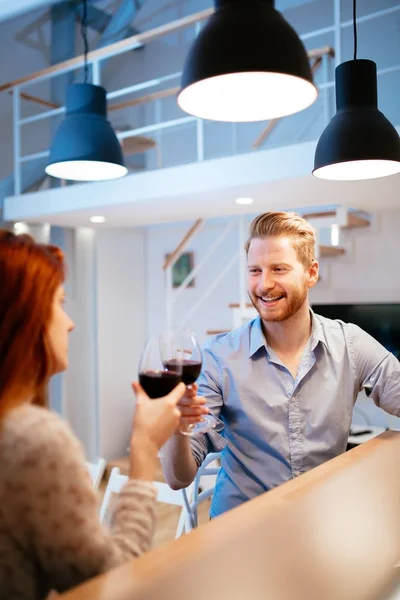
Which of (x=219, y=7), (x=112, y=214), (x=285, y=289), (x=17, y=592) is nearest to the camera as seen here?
(x=17, y=592)

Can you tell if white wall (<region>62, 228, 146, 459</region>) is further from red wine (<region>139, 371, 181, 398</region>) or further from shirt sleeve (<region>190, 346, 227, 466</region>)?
red wine (<region>139, 371, 181, 398</region>)

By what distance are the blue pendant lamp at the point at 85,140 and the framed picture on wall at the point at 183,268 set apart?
3.73 metres

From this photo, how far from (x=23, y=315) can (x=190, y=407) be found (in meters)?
0.47

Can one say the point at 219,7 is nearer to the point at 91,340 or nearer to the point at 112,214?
the point at 112,214

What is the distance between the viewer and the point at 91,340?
6.60 meters

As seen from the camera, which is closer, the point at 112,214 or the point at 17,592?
the point at 17,592

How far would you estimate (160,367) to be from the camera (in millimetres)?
1183

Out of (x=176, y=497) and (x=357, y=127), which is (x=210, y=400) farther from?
(x=357, y=127)

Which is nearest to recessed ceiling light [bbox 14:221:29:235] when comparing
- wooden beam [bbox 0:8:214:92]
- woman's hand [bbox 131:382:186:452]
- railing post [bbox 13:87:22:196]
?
railing post [bbox 13:87:22:196]

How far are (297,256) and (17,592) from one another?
4.09ft

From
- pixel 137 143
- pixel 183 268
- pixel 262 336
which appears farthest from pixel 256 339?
pixel 183 268

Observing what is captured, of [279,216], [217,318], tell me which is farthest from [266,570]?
[217,318]

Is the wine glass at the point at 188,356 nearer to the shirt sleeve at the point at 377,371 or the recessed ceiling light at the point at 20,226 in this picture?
the shirt sleeve at the point at 377,371

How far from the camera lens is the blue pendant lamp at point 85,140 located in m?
2.69
